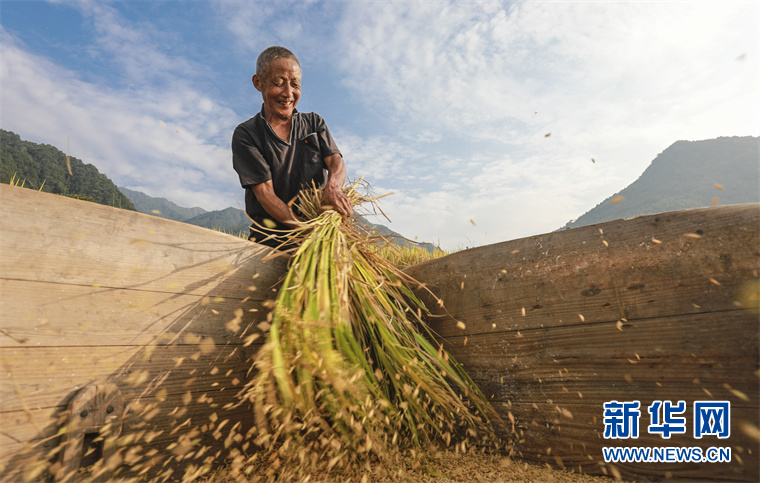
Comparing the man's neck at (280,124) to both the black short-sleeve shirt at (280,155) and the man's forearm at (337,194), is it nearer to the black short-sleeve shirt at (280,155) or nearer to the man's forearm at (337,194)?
the black short-sleeve shirt at (280,155)

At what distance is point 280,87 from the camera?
2102 mm

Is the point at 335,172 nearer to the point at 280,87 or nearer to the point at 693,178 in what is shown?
the point at 280,87

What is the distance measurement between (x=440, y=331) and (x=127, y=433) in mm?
1215

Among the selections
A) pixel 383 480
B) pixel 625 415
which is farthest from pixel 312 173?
pixel 625 415

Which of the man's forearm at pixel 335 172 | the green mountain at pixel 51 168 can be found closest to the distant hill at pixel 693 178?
the green mountain at pixel 51 168

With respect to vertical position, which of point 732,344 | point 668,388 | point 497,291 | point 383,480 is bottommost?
point 383,480

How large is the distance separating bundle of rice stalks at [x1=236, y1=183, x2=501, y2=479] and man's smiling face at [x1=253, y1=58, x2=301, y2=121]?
83cm

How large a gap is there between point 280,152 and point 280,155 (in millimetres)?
18

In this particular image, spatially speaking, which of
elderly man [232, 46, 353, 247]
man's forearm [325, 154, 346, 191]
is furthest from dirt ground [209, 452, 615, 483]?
man's forearm [325, 154, 346, 191]

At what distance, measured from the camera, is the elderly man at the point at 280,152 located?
2.04 m

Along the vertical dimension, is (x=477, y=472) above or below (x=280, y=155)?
below

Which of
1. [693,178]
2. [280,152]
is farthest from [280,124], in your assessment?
[693,178]

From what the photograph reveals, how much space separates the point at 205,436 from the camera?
4.60 feet

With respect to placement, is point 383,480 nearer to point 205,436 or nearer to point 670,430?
point 205,436
